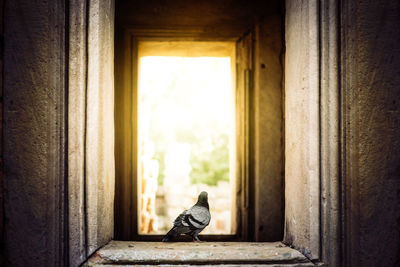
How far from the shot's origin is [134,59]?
276 cm

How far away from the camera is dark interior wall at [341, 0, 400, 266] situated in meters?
1.28

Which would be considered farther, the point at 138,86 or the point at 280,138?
the point at 138,86

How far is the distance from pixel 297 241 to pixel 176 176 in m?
8.47

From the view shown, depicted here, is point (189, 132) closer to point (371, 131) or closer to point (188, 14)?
point (188, 14)

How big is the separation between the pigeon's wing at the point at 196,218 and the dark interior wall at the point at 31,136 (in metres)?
0.99

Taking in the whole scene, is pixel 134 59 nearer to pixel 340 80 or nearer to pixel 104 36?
pixel 104 36

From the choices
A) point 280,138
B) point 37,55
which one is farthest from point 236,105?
point 37,55

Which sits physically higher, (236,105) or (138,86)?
(138,86)

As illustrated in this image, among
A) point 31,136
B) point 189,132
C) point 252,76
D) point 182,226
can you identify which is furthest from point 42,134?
point 189,132

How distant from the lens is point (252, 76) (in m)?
2.60

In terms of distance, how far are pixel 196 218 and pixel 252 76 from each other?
136 cm

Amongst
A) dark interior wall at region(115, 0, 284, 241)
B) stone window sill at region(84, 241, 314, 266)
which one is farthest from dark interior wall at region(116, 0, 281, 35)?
stone window sill at region(84, 241, 314, 266)

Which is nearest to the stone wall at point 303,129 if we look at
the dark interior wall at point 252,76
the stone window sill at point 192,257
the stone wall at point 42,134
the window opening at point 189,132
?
the stone window sill at point 192,257

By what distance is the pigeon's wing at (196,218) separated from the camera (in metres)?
2.05
